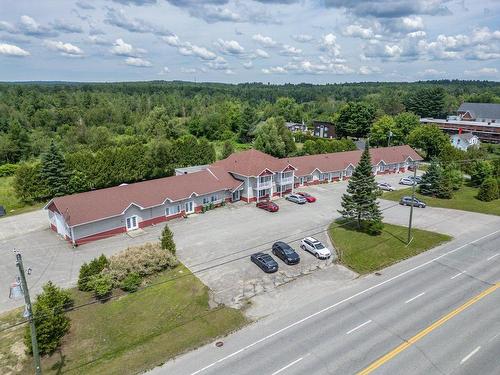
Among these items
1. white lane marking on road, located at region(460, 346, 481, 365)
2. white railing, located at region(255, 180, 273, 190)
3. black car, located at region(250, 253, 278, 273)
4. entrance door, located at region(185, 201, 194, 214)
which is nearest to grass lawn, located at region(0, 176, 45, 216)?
entrance door, located at region(185, 201, 194, 214)

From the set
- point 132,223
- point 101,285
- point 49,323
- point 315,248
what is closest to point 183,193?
point 132,223

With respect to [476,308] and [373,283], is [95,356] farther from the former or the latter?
[476,308]

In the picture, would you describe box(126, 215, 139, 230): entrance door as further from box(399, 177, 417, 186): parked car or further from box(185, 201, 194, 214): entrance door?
box(399, 177, 417, 186): parked car

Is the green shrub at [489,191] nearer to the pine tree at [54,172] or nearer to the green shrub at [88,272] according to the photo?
the green shrub at [88,272]

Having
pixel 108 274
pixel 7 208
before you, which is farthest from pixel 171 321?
pixel 7 208

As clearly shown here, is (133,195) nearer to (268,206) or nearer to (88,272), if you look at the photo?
(88,272)
